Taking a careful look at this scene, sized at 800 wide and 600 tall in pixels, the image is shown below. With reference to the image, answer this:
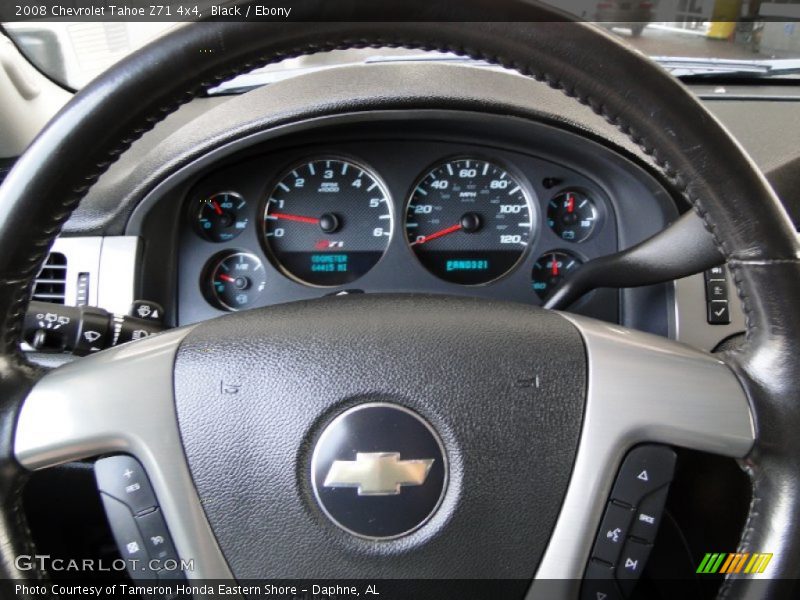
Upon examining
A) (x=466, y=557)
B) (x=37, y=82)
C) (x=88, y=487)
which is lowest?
(x=88, y=487)

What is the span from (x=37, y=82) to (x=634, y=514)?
177 cm

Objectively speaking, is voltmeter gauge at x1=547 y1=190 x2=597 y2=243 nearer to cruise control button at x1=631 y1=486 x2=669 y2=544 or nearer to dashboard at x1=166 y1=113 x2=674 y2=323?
dashboard at x1=166 y1=113 x2=674 y2=323

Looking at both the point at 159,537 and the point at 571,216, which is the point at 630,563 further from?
the point at 571,216

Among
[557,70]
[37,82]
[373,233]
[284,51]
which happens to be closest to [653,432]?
[557,70]

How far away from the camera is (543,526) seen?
894 mm

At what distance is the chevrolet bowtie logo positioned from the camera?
2.87 ft

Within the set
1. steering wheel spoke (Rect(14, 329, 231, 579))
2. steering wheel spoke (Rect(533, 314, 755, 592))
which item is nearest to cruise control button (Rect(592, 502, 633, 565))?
steering wheel spoke (Rect(533, 314, 755, 592))

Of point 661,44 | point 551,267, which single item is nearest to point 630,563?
point 551,267

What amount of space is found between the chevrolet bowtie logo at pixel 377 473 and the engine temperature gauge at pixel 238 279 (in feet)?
4.02

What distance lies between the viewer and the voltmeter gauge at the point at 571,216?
2.01m

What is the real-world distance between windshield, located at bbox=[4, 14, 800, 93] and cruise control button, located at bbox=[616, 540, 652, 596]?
1338 mm

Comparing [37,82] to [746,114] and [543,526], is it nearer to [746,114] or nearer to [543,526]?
[543,526]

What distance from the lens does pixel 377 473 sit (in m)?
0.88

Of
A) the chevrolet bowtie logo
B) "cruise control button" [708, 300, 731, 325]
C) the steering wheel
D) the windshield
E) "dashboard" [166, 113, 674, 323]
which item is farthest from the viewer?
"dashboard" [166, 113, 674, 323]
